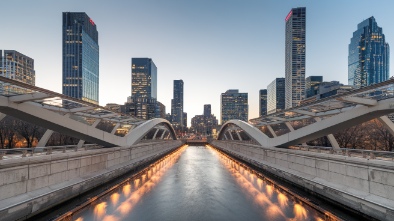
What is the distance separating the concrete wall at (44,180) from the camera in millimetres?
8625

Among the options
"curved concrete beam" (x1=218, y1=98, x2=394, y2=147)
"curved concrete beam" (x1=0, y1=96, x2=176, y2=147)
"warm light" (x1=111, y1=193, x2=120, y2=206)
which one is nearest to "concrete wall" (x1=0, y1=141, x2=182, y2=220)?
"warm light" (x1=111, y1=193, x2=120, y2=206)

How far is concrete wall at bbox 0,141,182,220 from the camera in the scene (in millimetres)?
8625

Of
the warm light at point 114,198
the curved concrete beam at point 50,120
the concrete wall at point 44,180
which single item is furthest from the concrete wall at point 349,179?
the curved concrete beam at point 50,120

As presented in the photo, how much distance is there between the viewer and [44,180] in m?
10.5

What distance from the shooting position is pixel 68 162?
12.3m

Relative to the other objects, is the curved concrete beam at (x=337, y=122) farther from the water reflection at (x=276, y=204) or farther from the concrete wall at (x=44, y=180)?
the concrete wall at (x=44, y=180)

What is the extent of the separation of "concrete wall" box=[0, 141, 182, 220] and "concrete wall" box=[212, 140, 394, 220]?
40.9 feet

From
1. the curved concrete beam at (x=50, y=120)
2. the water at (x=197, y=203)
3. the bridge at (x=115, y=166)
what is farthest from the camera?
the curved concrete beam at (x=50, y=120)

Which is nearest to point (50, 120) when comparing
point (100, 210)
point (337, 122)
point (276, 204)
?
point (100, 210)

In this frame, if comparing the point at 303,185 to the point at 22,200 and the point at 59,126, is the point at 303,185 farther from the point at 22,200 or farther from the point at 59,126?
the point at 59,126

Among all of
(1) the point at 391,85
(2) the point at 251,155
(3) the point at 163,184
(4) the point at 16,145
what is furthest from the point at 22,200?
(4) the point at 16,145

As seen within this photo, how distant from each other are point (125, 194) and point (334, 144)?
72.6 ft

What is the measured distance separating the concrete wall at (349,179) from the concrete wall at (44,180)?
1248cm

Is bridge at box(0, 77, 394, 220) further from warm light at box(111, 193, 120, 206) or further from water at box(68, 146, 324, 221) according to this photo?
warm light at box(111, 193, 120, 206)
